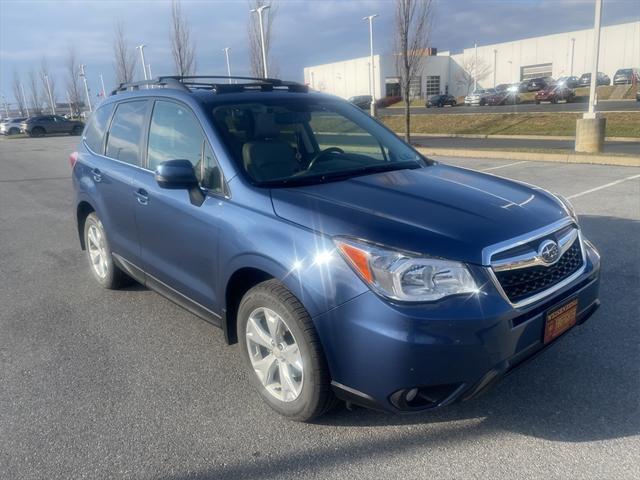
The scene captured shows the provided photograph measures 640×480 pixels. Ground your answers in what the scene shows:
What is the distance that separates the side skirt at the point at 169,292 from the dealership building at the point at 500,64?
67415 mm

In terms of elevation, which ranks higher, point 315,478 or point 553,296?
point 553,296

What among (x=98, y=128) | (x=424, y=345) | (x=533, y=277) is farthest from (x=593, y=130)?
(x=424, y=345)

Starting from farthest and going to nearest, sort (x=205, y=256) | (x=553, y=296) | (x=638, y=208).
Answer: (x=638, y=208) → (x=205, y=256) → (x=553, y=296)

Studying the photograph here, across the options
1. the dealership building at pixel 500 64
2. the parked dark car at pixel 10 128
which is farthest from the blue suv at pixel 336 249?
the dealership building at pixel 500 64

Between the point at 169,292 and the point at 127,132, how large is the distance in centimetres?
148

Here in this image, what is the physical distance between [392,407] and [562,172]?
1010cm

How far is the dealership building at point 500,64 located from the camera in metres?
69.2

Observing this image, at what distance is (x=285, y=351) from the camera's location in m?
2.88

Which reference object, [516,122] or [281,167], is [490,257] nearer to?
[281,167]

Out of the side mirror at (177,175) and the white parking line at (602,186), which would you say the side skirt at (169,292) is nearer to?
the side mirror at (177,175)

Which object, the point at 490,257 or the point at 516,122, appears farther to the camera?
the point at 516,122

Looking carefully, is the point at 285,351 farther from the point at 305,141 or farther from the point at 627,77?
the point at 627,77

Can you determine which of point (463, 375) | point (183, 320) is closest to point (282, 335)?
point (463, 375)

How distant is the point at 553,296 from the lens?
271cm
